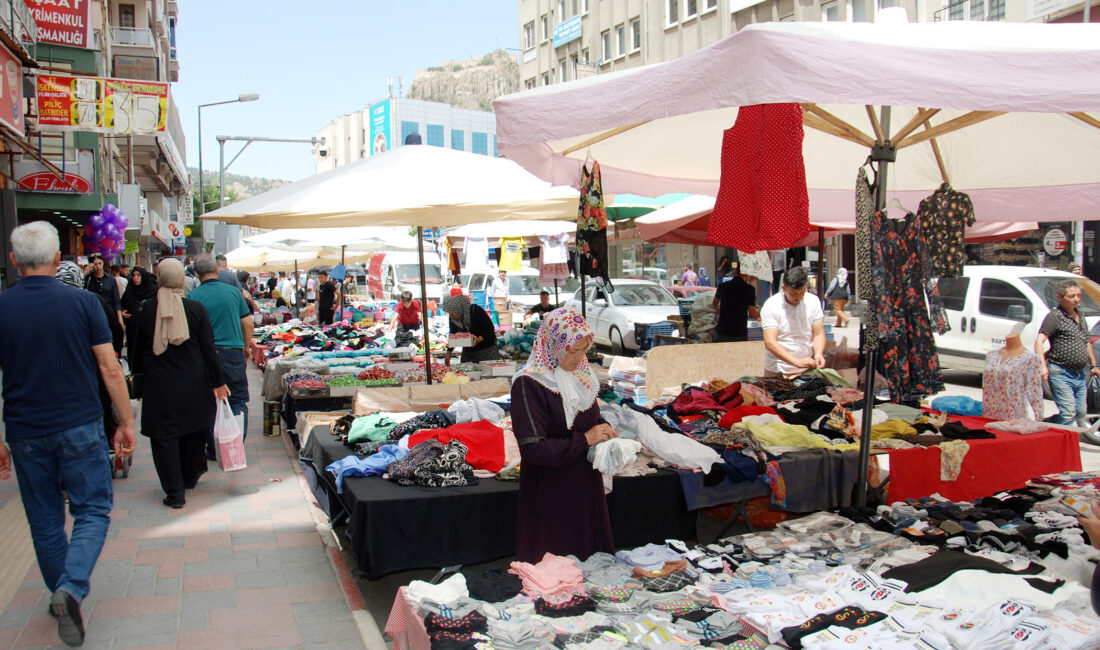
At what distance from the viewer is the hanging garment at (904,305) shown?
172 inches

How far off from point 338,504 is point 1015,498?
14.3 feet

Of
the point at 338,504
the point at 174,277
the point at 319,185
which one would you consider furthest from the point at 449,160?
the point at 338,504

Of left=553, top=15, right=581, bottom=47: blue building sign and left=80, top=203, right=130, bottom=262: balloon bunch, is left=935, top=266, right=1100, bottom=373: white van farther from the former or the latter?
left=553, top=15, right=581, bottom=47: blue building sign

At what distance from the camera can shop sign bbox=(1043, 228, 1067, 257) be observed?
66.5ft

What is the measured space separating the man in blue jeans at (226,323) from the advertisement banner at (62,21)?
28.8ft

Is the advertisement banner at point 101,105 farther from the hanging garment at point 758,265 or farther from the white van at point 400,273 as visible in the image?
the white van at point 400,273

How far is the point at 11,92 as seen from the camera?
978cm

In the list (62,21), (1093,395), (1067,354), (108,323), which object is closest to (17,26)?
(62,21)

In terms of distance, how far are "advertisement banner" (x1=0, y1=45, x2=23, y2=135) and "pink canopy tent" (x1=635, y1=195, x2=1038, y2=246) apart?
7.67m

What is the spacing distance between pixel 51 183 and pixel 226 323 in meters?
12.6

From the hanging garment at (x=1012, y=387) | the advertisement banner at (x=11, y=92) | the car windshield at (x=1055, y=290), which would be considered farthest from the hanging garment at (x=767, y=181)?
the car windshield at (x=1055, y=290)

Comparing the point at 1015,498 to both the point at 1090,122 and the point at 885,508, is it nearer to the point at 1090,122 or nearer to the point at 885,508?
the point at 885,508

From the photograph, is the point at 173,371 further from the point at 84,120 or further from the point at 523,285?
the point at 523,285

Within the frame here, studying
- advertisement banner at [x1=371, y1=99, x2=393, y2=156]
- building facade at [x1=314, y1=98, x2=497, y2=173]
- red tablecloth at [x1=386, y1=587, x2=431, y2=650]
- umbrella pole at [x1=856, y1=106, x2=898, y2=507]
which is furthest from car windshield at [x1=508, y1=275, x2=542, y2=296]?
advertisement banner at [x1=371, y1=99, x2=393, y2=156]
